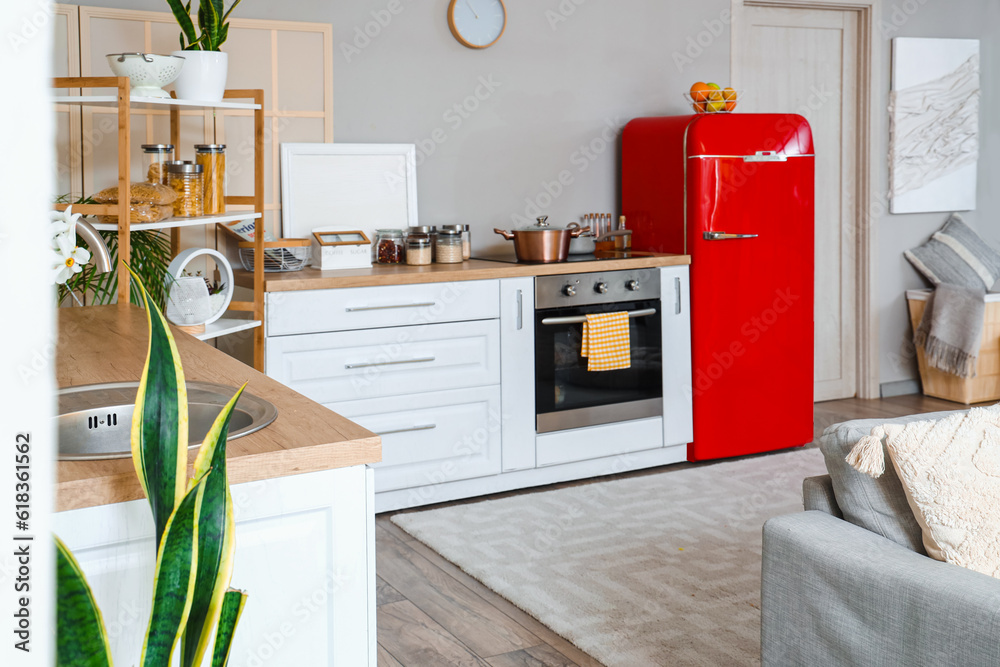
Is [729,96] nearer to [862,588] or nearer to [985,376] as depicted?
[985,376]

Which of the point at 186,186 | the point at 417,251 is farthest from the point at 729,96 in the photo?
the point at 186,186

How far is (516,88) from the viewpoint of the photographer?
4211 millimetres

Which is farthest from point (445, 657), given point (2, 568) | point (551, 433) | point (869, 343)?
point (869, 343)

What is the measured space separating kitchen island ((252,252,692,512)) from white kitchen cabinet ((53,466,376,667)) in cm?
211

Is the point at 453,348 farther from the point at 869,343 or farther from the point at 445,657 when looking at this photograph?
the point at 869,343

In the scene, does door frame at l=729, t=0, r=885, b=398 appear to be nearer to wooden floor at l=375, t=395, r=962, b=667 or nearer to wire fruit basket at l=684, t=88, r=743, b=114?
wire fruit basket at l=684, t=88, r=743, b=114

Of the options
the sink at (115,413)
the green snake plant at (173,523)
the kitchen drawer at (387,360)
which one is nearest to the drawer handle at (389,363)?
the kitchen drawer at (387,360)

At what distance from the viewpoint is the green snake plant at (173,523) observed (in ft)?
2.80

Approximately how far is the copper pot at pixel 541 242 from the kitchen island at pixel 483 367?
0.36 ft

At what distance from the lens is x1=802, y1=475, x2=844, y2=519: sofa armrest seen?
1.81m

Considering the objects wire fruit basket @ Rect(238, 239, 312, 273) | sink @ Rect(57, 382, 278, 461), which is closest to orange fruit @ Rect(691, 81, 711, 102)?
wire fruit basket @ Rect(238, 239, 312, 273)

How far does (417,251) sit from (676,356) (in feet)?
3.94

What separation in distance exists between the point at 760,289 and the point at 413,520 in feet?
6.03

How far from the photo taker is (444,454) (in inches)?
140
